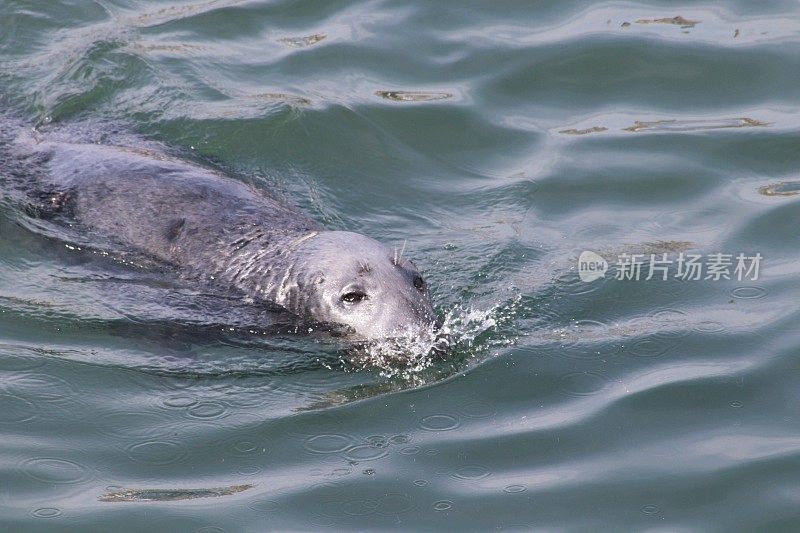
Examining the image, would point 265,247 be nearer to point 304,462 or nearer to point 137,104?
point 304,462

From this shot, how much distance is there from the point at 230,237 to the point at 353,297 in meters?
1.28

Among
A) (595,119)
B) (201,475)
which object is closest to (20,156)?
(201,475)

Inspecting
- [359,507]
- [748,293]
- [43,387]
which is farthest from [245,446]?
[748,293]

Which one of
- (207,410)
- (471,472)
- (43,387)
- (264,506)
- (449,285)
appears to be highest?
(449,285)

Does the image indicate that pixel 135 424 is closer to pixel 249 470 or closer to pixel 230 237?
pixel 249 470

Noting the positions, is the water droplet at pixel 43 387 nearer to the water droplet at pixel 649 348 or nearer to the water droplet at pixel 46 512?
the water droplet at pixel 46 512

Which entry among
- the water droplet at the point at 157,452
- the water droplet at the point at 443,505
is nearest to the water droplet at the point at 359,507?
the water droplet at the point at 443,505

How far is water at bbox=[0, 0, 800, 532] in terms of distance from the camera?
6.57 metres

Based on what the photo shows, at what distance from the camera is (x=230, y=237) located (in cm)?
865

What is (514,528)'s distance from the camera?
6.25 meters

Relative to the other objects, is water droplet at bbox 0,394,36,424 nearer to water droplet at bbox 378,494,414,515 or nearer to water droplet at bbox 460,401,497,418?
water droplet at bbox 378,494,414,515

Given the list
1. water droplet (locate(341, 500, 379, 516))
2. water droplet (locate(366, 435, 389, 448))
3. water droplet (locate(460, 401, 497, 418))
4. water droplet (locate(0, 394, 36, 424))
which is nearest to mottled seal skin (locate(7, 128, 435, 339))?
water droplet (locate(460, 401, 497, 418))

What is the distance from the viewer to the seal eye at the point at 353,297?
7.82m

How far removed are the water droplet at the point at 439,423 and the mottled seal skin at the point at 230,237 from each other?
2.02 feet
